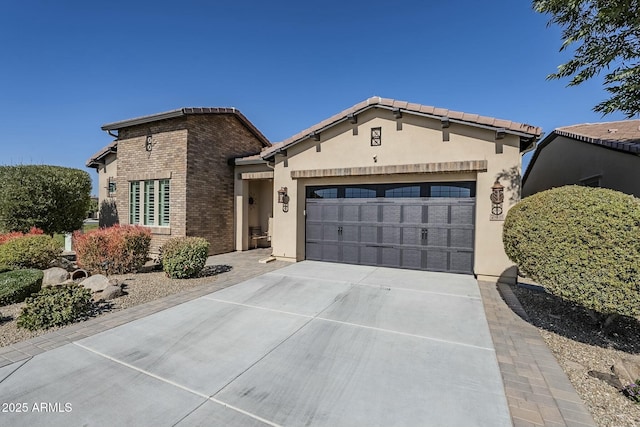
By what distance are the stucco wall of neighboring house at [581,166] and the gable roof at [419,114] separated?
340 centimetres

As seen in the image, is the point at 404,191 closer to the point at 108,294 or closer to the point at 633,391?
the point at 633,391

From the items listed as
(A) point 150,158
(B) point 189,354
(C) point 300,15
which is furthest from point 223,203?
(B) point 189,354

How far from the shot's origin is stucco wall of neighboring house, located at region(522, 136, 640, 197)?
327 inches

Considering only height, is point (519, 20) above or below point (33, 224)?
above

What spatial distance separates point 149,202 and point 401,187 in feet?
35.7

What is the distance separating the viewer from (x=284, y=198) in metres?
10.6

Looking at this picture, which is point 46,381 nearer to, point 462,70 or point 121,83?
point 121,83

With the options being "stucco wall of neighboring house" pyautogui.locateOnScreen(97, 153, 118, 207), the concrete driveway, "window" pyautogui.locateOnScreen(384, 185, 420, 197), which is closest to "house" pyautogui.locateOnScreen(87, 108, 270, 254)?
"stucco wall of neighboring house" pyautogui.locateOnScreen(97, 153, 118, 207)

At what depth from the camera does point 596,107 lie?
6859 mm

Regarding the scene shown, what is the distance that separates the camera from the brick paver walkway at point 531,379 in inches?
109

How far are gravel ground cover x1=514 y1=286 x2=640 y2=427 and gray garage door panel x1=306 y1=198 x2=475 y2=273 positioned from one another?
259 cm

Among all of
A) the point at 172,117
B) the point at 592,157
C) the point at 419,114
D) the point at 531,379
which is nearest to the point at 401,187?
the point at 419,114

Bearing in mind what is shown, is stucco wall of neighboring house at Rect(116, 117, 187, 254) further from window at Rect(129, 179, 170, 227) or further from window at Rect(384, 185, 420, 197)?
window at Rect(384, 185, 420, 197)

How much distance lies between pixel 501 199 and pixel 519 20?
21.1ft
